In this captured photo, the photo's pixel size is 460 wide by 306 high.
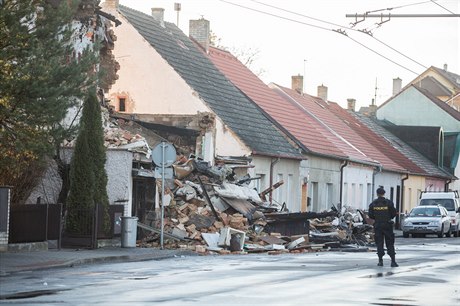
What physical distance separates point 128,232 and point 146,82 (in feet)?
59.3

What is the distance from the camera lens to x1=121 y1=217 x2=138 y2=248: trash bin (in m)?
31.8

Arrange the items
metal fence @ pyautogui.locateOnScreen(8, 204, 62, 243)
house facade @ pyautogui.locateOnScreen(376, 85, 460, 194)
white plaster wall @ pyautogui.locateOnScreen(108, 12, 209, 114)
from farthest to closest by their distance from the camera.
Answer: house facade @ pyautogui.locateOnScreen(376, 85, 460, 194) < white plaster wall @ pyautogui.locateOnScreen(108, 12, 209, 114) < metal fence @ pyautogui.locateOnScreen(8, 204, 62, 243)

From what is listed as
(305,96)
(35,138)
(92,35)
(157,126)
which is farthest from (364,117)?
(35,138)

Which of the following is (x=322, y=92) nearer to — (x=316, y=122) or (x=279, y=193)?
(x=316, y=122)

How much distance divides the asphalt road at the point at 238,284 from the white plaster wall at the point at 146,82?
21.0 meters

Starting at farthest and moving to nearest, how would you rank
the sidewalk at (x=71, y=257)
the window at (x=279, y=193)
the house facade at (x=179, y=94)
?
the window at (x=279, y=193) → the house facade at (x=179, y=94) → the sidewalk at (x=71, y=257)

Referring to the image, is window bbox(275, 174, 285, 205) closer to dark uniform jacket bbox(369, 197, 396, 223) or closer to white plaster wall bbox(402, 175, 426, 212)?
white plaster wall bbox(402, 175, 426, 212)

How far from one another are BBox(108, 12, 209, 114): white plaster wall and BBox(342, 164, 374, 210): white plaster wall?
16.0 m

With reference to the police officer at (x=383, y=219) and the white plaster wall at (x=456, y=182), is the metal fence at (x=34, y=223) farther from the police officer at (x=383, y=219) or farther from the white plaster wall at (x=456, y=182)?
the white plaster wall at (x=456, y=182)

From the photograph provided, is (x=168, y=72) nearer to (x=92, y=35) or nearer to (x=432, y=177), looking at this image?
(x=92, y=35)

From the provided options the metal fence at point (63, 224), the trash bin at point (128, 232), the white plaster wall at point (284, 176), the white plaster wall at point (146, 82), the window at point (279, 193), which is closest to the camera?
the metal fence at point (63, 224)

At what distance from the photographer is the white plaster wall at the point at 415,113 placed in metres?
91.2

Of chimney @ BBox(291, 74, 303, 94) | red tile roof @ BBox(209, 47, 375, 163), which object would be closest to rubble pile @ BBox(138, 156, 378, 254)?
red tile roof @ BBox(209, 47, 375, 163)

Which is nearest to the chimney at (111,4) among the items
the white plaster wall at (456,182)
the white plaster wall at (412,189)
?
the white plaster wall at (412,189)
